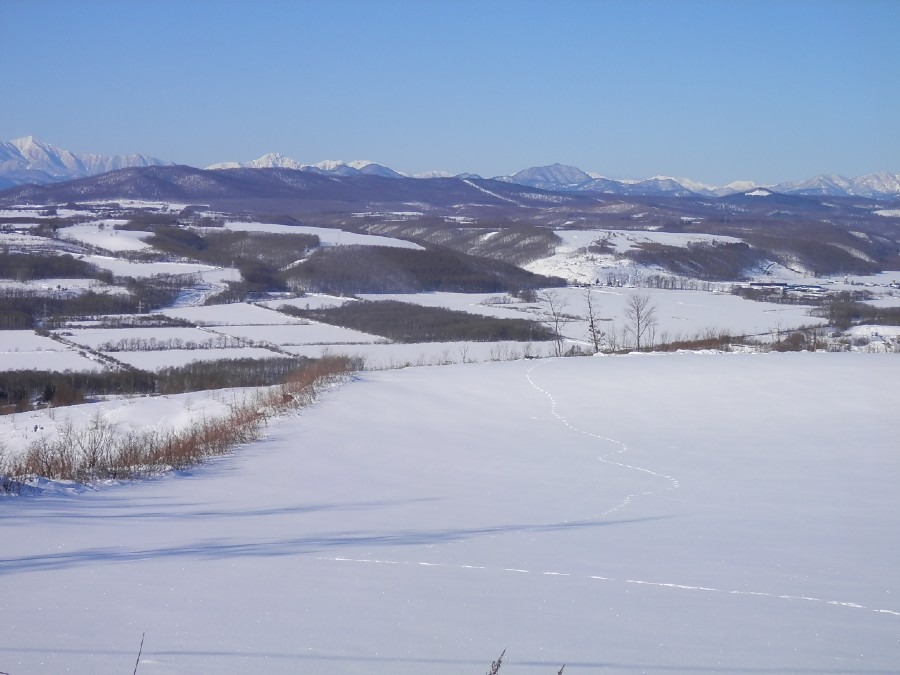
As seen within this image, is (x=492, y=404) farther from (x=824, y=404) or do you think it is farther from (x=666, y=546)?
(x=666, y=546)

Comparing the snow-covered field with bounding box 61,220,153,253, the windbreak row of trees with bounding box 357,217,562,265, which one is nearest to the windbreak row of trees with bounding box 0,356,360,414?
the snow-covered field with bounding box 61,220,153,253

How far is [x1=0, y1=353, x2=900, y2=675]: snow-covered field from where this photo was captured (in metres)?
3.42

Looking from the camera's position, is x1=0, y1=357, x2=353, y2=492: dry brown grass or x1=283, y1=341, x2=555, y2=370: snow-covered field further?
x1=283, y1=341, x2=555, y2=370: snow-covered field

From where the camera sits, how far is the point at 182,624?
11.5ft

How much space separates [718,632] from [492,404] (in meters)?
9.11

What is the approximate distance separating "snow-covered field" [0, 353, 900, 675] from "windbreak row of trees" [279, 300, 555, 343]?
85.9ft

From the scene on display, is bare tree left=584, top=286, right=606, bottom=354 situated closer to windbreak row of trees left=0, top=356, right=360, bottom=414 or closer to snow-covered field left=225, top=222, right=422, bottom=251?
windbreak row of trees left=0, top=356, right=360, bottom=414

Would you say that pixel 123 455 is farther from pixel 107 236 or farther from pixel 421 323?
pixel 107 236

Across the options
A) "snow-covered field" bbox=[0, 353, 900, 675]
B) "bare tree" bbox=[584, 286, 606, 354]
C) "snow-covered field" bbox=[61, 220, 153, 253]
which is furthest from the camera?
"snow-covered field" bbox=[61, 220, 153, 253]

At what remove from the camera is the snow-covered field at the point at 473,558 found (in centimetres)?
342

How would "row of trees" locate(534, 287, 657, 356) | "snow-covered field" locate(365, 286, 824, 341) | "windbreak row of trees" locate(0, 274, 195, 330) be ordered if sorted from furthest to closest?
1. "windbreak row of trees" locate(0, 274, 195, 330)
2. "snow-covered field" locate(365, 286, 824, 341)
3. "row of trees" locate(534, 287, 657, 356)

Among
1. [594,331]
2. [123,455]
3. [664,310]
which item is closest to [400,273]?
[664,310]

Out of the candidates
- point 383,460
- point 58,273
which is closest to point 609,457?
Result: point 383,460

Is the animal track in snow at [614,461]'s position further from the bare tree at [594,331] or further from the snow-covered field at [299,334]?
the snow-covered field at [299,334]
